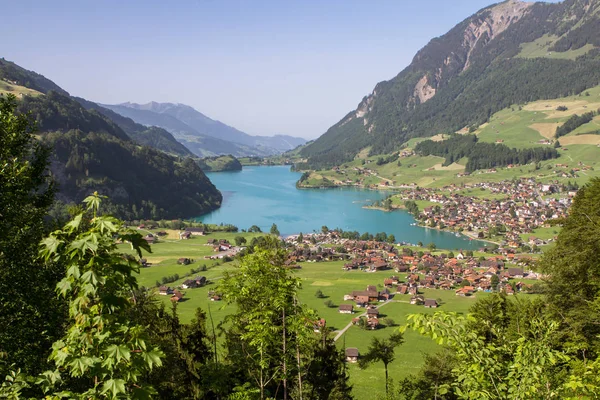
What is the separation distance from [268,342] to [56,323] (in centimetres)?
529

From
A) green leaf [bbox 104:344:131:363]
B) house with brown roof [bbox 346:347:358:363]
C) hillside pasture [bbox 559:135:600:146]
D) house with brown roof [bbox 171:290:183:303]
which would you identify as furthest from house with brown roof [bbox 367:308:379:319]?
hillside pasture [bbox 559:135:600:146]

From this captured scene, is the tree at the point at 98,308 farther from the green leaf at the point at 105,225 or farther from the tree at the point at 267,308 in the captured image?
the tree at the point at 267,308

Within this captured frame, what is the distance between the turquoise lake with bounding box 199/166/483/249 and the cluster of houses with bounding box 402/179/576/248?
776cm

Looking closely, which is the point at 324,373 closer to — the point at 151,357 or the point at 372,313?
the point at 151,357

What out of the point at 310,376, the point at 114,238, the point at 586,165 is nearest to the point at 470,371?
the point at 114,238

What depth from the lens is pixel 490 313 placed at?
16688 mm

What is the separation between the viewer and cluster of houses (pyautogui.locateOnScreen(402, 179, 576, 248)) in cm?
11612

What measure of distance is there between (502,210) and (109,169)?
149 m

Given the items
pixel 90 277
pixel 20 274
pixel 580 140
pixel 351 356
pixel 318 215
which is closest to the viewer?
pixel 90 277

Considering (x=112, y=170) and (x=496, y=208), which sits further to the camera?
(x=112, y=170)

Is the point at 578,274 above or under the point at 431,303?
above

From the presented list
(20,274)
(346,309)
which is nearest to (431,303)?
(346,309)

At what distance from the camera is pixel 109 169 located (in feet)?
514

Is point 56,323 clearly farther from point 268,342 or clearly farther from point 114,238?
point 114,238
